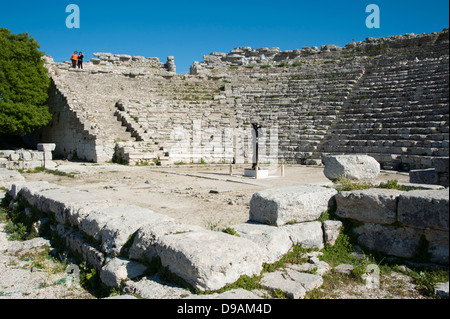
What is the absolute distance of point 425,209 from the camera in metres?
3.89

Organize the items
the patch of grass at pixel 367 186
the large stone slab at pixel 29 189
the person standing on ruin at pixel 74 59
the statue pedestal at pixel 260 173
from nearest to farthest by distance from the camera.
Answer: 1. the patch of grass at pixel 367 186
2. the large stone slab at pixel 29 189
3. the statue pedestal at pixel 260 173
4. the person standing on ruin at pixel 74 59

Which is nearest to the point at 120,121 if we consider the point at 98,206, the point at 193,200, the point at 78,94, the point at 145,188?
the point at 78,94

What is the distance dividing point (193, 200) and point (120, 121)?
12233 millimetres

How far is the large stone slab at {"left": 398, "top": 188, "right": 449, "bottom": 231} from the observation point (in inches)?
147

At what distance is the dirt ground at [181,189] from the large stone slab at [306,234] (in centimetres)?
110

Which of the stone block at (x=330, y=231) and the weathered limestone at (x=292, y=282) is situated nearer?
the weathered limestone at (x=292, y=282)

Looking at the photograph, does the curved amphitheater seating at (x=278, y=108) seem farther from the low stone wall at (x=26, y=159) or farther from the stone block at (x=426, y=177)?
the stone block at (x=426, y=177)

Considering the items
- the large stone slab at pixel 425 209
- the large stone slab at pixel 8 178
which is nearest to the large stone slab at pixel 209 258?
the large stone slab at pixel 425 209

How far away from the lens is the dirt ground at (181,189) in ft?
21.4

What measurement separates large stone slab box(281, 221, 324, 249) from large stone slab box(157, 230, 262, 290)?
37.4 inches

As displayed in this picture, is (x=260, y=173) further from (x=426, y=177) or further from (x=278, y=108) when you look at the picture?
(x=278, y=108)

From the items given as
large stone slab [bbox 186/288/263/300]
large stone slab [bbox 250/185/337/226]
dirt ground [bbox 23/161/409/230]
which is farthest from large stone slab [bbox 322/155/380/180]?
large stone slab [bbox 186/288/263/300]

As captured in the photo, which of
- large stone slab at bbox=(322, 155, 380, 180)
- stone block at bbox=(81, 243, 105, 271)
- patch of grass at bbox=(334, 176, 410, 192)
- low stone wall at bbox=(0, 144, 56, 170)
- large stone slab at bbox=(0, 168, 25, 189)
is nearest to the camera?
stone block at bbox=(81, 243, 105, 271)

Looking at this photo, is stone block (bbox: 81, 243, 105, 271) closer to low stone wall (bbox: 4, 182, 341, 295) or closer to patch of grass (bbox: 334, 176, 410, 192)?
low stone wall (bbox: 4, 182, 341, 295)
